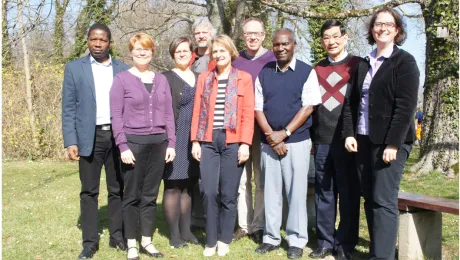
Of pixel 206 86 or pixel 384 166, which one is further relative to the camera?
pixel 206 86

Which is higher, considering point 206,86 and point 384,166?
point 206,86

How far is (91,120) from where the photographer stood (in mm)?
4578

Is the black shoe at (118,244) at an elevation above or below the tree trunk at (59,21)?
below

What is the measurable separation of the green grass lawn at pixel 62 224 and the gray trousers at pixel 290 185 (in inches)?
10.0

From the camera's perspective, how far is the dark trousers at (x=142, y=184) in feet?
15.0

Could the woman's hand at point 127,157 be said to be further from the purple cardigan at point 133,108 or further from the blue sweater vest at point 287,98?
the blue sweater vest at point 287,98

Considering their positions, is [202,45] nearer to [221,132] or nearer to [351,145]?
[221,132]

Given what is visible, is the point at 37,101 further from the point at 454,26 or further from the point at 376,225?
the point at 376,225

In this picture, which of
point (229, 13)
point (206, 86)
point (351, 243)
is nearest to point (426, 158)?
point (351, 243)

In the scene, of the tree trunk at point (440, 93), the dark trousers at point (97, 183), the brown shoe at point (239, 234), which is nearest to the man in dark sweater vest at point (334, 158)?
the brown shoe at point (239, 234)

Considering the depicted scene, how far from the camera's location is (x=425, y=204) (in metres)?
4.13

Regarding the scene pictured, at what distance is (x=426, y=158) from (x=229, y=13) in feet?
30.8

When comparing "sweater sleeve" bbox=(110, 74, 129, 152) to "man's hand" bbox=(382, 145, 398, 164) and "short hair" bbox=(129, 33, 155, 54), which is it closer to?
"short hair" bbox=(129, 33, 155, 54)

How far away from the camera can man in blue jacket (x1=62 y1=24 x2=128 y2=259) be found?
4.58 meters
